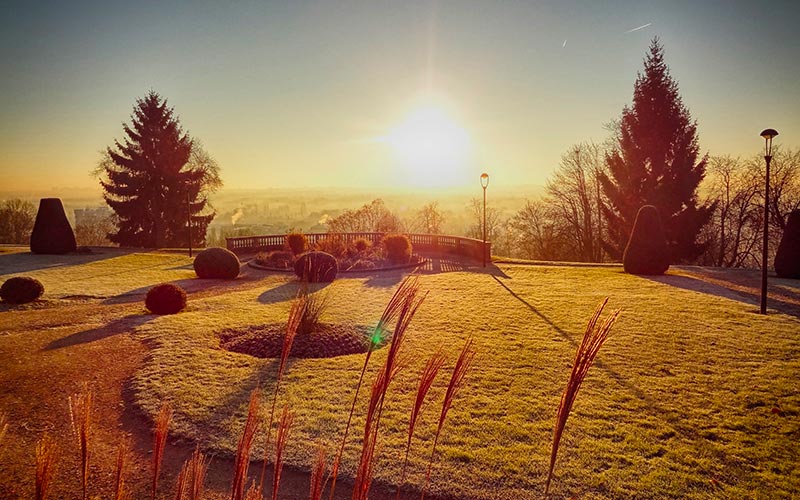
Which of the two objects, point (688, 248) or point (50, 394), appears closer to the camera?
point (50, 394)

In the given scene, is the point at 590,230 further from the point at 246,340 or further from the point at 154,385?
the point at 154,385

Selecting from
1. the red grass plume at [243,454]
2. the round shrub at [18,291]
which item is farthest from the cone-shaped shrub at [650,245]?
the round shrub at [18,291]

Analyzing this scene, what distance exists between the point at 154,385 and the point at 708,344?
35.8 ft

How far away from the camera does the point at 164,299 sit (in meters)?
12.4

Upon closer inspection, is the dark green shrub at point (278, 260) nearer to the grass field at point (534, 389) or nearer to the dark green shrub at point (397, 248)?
the dark green shrub at point (397, 248)

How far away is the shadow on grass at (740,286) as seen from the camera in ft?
43.9

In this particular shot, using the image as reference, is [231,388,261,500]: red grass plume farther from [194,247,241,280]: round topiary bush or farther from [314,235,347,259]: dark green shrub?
[314,235,347,259]: dark green shrub

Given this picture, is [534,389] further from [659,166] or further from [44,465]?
[659,166]

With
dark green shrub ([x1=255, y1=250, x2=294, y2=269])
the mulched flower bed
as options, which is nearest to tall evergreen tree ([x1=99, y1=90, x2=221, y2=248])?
dark green shrub ([x1=255, y1=250, x2=294, y2=269])

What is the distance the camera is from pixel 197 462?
1587mm

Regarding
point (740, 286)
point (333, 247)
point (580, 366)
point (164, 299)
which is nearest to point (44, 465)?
point (580, 366)

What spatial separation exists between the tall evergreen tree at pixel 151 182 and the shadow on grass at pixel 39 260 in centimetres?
843

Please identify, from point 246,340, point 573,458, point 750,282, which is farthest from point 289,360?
point 750,282

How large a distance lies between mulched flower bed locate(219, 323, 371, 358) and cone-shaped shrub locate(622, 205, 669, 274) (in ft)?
44.0
